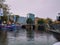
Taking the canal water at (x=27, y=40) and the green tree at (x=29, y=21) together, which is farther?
the green tree at (x=29, y=21)

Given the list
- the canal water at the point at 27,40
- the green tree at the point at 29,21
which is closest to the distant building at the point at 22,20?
the green tree at the point at 29,21

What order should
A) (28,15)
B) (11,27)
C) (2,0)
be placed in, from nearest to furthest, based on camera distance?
(11,27) < (2,0) < (28,15)

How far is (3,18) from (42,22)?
28.6 ft

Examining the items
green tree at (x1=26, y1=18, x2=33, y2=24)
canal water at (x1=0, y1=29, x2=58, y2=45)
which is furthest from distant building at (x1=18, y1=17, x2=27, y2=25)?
canal water at (x1=0, y1=29, x2=58, y2=45)

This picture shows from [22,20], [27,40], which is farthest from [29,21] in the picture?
[27,40]

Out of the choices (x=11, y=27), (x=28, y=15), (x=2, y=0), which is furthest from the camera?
(x=28, y=15)

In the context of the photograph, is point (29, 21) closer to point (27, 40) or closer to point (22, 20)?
point (22, 20)

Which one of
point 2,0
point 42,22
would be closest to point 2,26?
point 2,0

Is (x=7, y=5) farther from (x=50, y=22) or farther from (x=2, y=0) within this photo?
(x=50, y=22)

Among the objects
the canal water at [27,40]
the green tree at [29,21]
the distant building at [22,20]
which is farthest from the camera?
the green tree at [29,21]

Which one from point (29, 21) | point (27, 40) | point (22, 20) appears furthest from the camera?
point (22, 20)

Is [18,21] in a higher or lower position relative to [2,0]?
lower

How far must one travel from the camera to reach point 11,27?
4491 centimetres

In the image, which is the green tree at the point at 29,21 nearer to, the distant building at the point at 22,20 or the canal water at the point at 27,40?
the distant building at the point at 22,20
